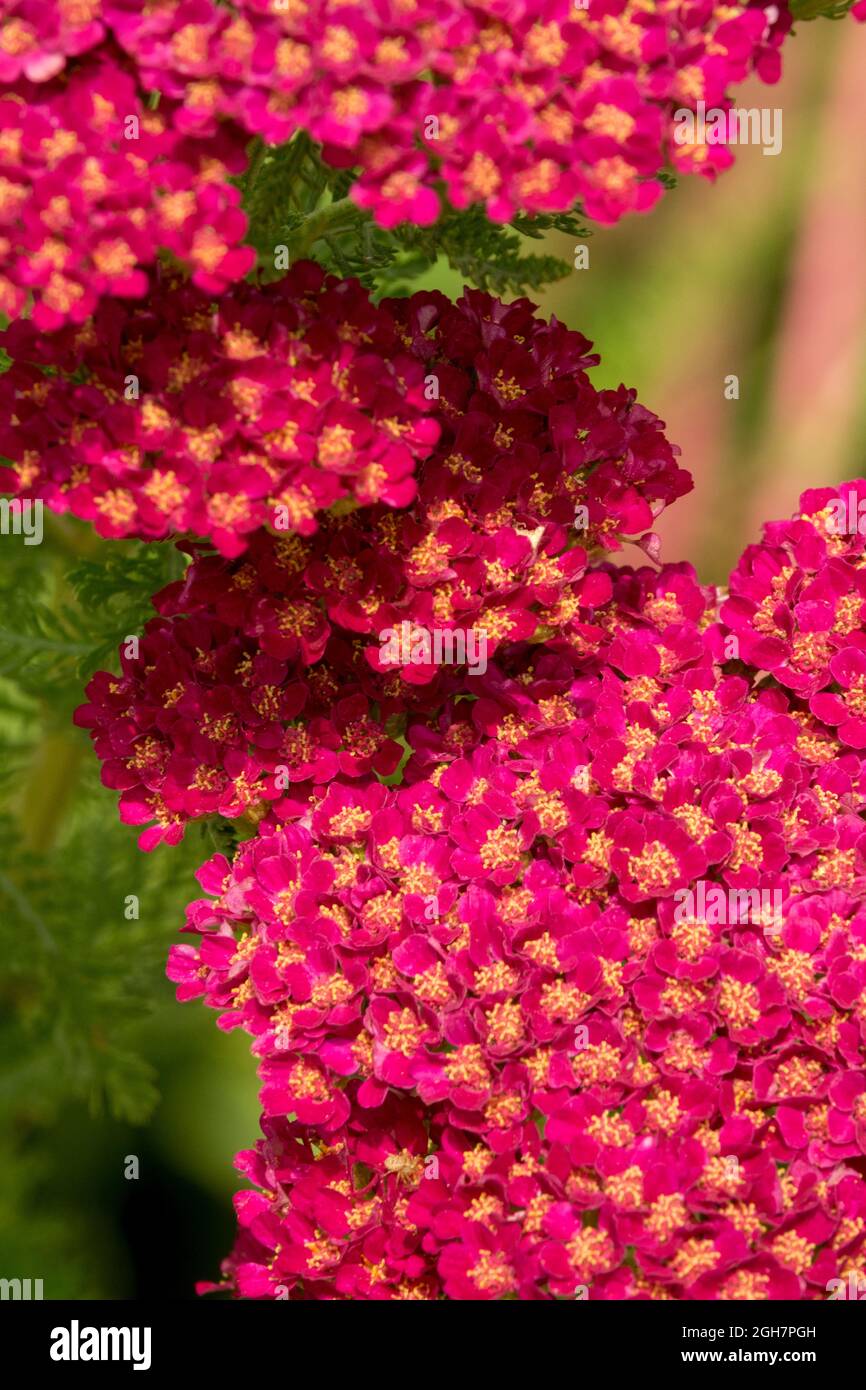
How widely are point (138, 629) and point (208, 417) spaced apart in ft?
1.51

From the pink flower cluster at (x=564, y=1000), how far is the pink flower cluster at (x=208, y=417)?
245 mm

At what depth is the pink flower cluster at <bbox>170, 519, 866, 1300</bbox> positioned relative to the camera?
0.96 metres

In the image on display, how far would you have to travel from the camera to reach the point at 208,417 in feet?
3.11

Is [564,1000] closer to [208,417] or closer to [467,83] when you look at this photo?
[208,417]

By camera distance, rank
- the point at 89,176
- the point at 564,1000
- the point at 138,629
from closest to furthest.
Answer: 1. the point at 89,176
2. the point at 564,1000
3. the point at 138,629

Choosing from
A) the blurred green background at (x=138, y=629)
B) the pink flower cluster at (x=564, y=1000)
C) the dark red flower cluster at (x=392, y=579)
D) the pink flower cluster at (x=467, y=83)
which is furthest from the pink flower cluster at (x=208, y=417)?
the blurred green background at (x=138, y=629)

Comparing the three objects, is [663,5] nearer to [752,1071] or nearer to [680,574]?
[680,574]

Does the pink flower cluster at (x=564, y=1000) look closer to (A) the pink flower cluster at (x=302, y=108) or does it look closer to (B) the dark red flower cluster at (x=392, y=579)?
(B) the dark red flower cluster at (x=392, y=579)

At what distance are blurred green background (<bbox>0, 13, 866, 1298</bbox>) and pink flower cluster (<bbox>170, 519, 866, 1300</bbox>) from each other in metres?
0.25

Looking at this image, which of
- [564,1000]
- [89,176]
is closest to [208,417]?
[89,176]

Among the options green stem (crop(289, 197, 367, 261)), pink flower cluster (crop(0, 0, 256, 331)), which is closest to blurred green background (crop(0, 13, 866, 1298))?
green stem (crop(289, 197, 367, 261))

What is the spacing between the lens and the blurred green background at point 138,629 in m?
1.53

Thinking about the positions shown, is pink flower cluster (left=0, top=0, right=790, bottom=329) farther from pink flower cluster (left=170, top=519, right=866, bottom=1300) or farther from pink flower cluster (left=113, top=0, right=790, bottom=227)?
pink flower cluster (left=170, top=519, right=866, bottom=1300)
